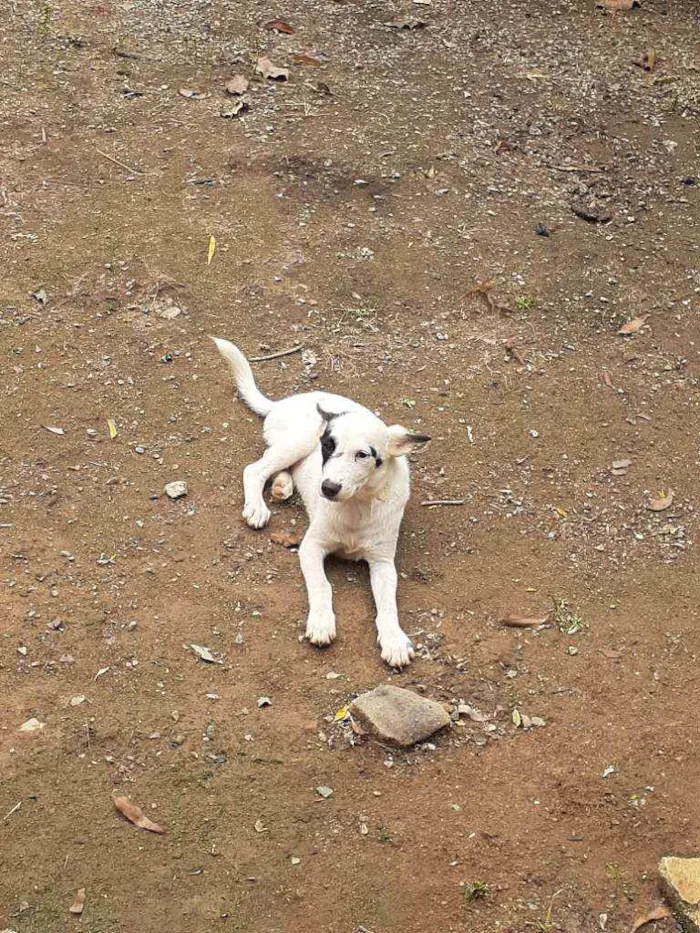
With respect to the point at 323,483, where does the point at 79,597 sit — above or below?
below

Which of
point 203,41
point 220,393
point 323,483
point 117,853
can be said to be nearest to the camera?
point 117,853

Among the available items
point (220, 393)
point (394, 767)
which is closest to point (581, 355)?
point (220, 393)

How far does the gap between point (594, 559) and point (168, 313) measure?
11.0 feet

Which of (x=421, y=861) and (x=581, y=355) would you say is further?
(x=581, y=355)

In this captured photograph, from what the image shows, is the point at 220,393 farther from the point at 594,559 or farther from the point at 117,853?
the point at 117,853

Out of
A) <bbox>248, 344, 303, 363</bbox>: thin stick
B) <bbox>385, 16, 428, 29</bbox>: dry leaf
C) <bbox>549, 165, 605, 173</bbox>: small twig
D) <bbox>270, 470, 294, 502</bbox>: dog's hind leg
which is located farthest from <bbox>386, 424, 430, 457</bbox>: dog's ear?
<bbox>385, 16, 428, 29</bbox>: dry leaf

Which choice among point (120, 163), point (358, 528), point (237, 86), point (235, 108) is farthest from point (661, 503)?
point (237, 86)

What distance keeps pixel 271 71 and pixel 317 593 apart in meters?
6.09

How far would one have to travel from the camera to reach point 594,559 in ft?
20.9

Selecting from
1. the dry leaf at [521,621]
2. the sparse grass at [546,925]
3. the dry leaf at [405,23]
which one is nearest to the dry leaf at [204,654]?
the dry leaf at [521,621]

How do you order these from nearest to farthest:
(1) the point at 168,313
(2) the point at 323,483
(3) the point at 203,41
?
(2) the point at 323,483
(1) the point at 168,313
(3) the point at 203,41

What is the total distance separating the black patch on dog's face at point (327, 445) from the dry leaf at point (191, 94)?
5.07 metres

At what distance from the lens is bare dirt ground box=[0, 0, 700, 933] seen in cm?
470

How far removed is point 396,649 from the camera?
18.0ft
